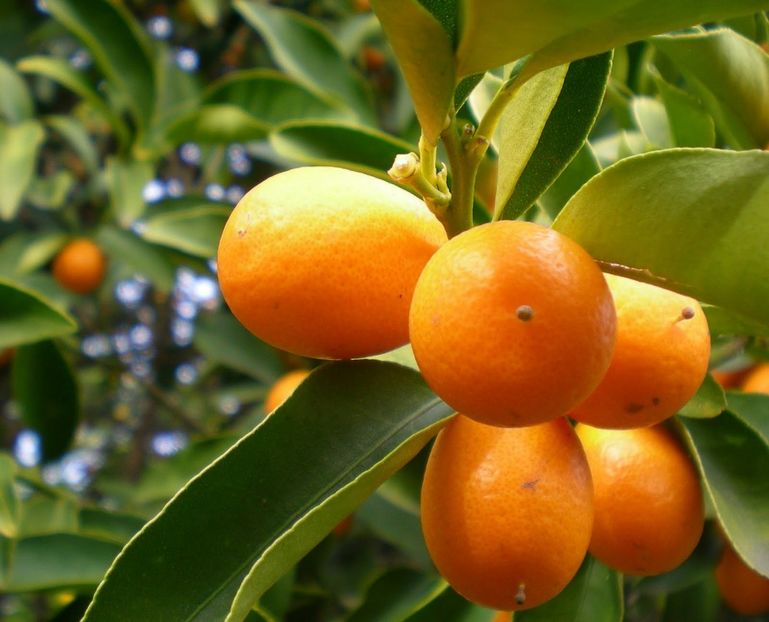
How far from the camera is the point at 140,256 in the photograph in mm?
2072

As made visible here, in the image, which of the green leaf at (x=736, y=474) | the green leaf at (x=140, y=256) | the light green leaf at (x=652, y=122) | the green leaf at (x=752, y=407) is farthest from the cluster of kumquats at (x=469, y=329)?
the green leaf at (x=140, y=256)

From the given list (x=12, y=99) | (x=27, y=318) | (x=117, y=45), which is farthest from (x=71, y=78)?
(x=27, y=318)

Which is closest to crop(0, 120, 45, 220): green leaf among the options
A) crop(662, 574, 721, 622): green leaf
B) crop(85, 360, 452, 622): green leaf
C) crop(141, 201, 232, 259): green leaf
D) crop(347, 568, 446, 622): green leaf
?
crop(141, 201, 232, 259): green leaf

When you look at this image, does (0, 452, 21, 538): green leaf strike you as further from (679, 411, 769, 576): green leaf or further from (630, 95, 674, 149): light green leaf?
(630, 95, 674, 149): light green leaf

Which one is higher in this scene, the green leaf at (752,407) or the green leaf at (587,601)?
the green leaf at (752,407)

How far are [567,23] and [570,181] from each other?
452 mm

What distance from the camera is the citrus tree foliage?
683mm

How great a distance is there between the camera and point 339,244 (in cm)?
72

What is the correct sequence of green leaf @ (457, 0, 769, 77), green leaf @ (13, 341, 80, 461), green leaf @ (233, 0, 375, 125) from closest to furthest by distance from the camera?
green leaf @ (457, 0, 769, 77) < green leaf @ (13, 341, 80, 461) < green leaf @ (233, 0, 375, 125)

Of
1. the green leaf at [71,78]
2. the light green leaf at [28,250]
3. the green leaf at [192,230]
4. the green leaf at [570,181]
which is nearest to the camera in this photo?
the green leaf at [570,181]

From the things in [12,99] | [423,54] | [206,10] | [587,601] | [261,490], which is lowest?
[12,99]

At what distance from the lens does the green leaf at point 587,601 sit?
971mm

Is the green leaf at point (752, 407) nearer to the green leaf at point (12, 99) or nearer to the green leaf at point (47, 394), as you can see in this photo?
the green leaf at point (47, 394)

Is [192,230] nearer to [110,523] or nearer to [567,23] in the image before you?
[110,523]
